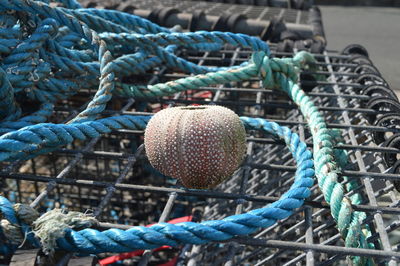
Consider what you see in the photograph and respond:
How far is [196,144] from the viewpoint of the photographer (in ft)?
3.33

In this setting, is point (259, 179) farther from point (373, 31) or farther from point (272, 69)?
point (373, 31)

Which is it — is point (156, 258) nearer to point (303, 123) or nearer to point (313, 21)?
point (303, 123)

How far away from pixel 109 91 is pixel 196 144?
41 cm

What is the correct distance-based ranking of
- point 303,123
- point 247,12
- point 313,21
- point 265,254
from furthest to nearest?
point 247,12
point 313,21
point 265,254
point 303,123

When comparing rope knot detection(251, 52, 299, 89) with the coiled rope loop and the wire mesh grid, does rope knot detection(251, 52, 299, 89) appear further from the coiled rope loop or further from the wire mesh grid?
the coiled rope loop

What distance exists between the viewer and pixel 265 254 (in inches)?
76.9

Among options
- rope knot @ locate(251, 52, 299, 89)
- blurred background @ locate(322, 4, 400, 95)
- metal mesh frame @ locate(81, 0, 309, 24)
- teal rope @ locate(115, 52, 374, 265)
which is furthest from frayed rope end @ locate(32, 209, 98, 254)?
blurred background @ locate(322, 4, 400, 95)

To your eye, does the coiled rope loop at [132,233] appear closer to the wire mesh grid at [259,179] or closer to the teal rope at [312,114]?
the wire mesh grid at [259,179]

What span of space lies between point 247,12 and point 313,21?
476mm

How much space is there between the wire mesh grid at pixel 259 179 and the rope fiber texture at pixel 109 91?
47 millimetres

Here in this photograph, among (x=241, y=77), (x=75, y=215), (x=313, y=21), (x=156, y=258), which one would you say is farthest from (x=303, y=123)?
(x=313, y=21)

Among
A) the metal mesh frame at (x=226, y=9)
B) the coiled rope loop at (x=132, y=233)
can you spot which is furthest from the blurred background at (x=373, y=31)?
the coiled rope loop at (x=132, y=233)

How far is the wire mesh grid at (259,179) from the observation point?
0.99 m

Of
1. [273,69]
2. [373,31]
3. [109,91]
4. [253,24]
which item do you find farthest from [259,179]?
[373,31]
